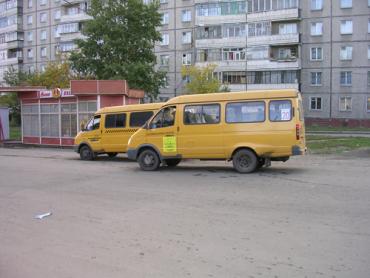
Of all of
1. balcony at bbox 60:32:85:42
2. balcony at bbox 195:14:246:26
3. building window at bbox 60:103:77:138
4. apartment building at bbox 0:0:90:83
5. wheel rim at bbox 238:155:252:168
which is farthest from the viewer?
apartment building at bbox 0:0:90:83

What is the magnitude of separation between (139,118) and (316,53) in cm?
4221

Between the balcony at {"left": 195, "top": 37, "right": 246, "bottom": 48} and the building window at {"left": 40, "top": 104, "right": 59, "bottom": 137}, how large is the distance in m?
34.4

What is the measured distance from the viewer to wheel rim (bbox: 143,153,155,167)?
16141 mm

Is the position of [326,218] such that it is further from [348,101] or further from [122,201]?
[348,101]

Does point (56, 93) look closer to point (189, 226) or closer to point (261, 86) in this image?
point (189, 226)

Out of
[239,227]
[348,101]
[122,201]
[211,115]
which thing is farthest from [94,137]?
[348,101]

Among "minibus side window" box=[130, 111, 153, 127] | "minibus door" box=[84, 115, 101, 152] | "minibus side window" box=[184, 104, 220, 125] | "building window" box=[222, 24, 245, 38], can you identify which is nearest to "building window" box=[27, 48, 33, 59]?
"building window" box=[222, 24, 245, 38]

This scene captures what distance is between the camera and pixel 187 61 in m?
65.0

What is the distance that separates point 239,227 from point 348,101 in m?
52.2

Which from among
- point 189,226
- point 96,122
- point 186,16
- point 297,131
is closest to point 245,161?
point 297,131

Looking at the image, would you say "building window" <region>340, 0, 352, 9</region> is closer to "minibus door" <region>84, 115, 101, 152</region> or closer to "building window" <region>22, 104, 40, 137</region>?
"building window" <region>22, 104, 40, 137</region>

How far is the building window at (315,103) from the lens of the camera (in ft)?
191

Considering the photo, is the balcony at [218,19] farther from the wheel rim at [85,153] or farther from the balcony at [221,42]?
the wheel rim at [85,153]

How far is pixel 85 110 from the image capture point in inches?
1062
